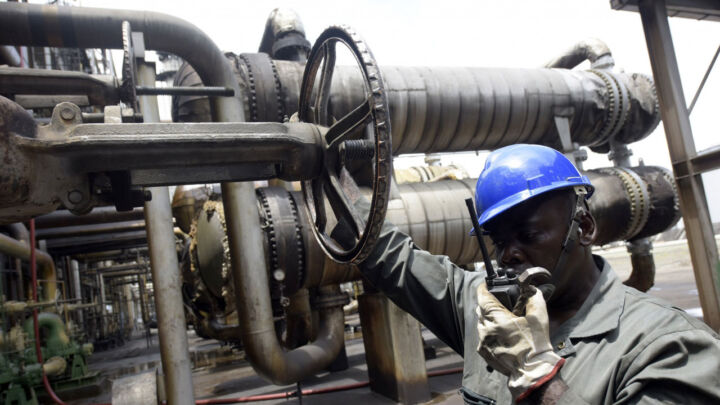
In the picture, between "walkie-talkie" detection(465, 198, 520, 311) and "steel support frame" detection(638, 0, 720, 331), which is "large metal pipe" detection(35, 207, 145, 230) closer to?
"steel support frame" detection(638, 0, 720, 331)

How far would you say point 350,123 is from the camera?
1861mm

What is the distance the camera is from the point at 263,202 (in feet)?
14.4

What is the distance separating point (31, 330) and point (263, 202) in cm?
549

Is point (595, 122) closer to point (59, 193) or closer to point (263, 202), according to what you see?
point (263, 202)

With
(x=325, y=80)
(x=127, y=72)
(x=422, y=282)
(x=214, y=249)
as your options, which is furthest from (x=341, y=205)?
(x=214, y=249)

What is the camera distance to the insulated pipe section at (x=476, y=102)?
4453 millimetres

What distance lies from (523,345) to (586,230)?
0.49m

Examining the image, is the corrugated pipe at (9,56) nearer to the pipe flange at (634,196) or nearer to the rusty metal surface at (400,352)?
the rusty metal surface at (400,352)

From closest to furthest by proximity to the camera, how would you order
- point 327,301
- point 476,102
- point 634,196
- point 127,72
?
point 127,72
point 476,102
point 327,301
point 634,196

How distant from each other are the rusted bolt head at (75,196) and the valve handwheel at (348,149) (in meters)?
0.85

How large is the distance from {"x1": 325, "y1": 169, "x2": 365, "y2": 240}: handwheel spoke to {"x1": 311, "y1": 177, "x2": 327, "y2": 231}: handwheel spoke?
7cm

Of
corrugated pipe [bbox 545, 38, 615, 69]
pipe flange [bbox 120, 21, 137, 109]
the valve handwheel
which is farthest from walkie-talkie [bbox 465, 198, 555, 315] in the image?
corrugated pipe [bbox 545, 38, 615, 69]

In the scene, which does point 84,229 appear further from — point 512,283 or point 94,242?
point 512,283

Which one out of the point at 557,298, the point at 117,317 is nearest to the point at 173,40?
the point at 557,298
